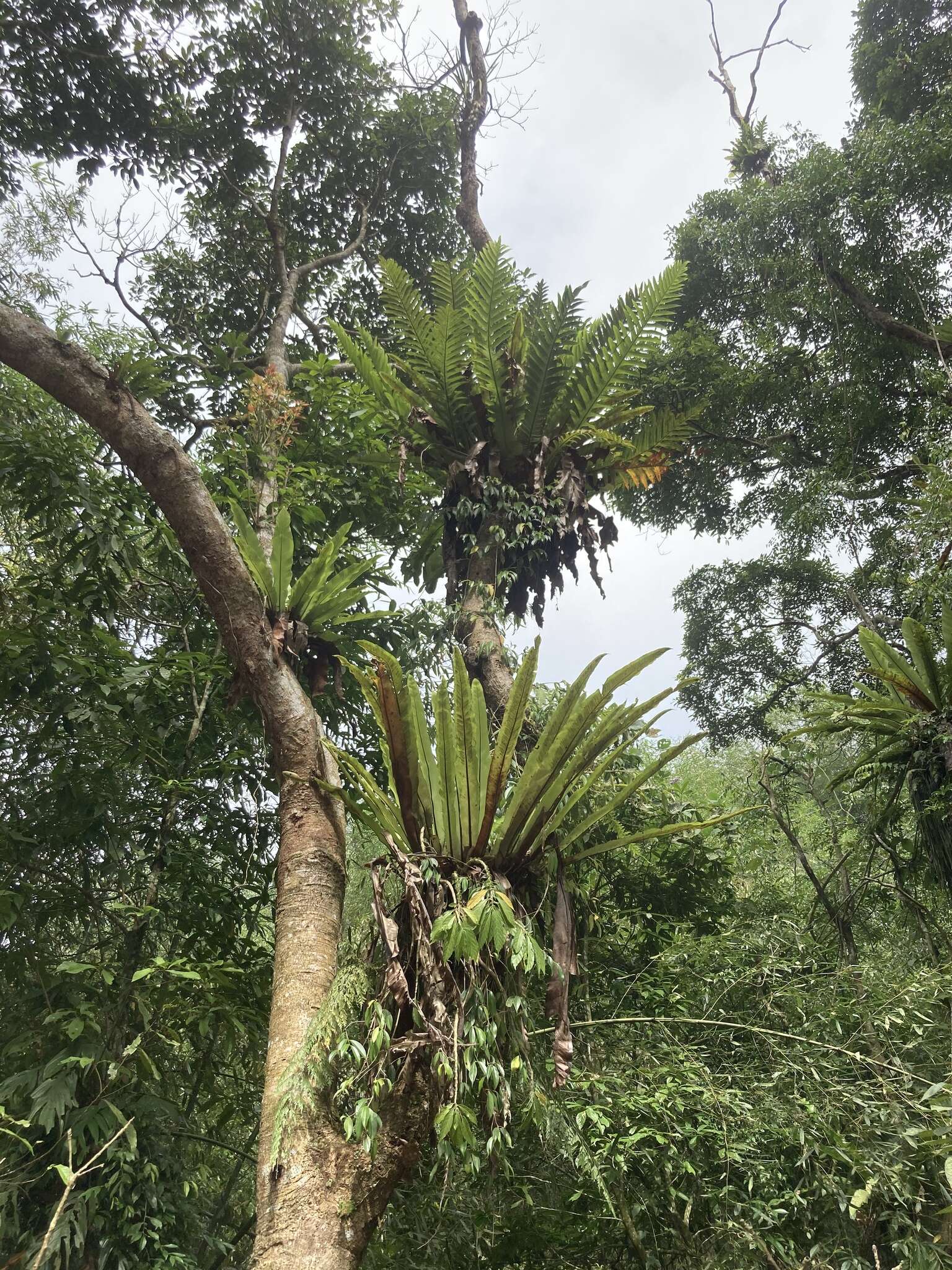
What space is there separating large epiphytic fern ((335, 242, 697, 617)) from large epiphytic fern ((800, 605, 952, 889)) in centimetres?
151

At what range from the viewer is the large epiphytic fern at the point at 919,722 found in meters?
2.78

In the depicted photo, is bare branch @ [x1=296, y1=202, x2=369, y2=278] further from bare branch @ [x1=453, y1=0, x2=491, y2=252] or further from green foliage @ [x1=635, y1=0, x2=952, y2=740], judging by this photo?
green foliage @ [x1=635, y1=0, x2=952, y2=740]

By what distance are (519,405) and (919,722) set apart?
226cm

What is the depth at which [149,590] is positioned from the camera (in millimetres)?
3859

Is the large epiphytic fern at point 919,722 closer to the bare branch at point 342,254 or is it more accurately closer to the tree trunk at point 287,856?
the tree trunk at point 287,856

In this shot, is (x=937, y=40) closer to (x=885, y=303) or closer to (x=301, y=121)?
(x=885, y=303)

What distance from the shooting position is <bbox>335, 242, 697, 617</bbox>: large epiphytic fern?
3777 millimetres

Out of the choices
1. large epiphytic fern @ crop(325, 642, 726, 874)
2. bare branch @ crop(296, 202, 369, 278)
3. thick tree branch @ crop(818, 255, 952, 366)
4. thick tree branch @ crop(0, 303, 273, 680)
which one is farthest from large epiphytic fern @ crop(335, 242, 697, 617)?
→ thick tree branch @ crop(818, 255, 952, 366)

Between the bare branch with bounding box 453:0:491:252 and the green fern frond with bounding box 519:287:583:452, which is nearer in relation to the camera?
the green fern frond with bounding box 519:287:583:452

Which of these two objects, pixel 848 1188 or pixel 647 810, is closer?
pixel 848 1188

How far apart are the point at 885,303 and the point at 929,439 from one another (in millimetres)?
1499

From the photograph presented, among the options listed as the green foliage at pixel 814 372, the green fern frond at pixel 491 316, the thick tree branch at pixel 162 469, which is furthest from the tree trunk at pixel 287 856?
the green foliage at pixel 814 372

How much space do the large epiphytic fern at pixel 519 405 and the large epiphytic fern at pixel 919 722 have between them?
59.6 inches

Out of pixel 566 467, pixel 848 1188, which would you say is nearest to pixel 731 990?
pixel 848 1188
